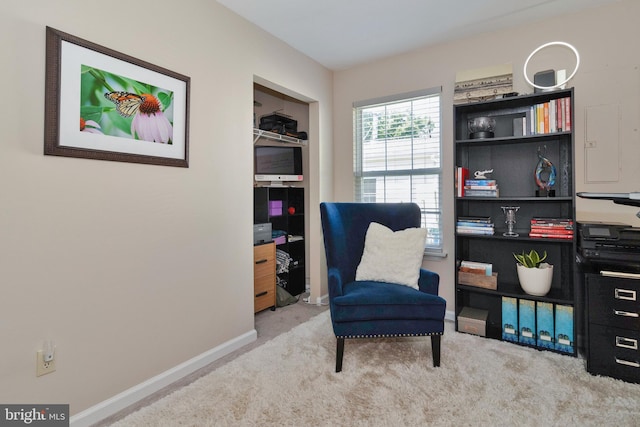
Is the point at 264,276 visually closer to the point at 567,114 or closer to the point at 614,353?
the point at 614,353

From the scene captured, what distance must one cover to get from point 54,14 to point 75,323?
1.49 metres

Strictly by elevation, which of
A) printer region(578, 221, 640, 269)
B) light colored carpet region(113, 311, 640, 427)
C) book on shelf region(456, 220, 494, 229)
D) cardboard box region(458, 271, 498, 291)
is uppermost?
book on shelf region(456, 220, 494, 229)

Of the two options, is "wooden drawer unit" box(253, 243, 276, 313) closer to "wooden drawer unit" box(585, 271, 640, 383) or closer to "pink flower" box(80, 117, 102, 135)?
"pink flower" box(80, 117, 102, 135)

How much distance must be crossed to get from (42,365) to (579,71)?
3.87 metres

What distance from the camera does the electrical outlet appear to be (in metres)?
1.50

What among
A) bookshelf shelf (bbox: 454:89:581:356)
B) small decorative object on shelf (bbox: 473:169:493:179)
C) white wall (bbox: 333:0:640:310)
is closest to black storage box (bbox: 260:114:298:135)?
white wall (bbox: 333:0:640:310)

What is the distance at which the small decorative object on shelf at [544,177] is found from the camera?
2514 millimetres

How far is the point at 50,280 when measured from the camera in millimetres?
1529

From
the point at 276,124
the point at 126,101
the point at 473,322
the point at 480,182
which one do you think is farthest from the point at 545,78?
the point at 126,101

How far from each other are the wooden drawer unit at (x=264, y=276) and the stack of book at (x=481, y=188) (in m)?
1.93

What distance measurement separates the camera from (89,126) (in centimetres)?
165

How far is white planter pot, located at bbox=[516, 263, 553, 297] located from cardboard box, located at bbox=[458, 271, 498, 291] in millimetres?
222

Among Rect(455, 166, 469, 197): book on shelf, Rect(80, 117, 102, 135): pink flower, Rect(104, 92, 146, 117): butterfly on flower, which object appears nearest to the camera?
Rect(80, 117, 102, 135): pink flower

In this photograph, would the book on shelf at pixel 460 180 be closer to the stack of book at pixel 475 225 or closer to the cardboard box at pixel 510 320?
the stack of book at pixel 475 225
